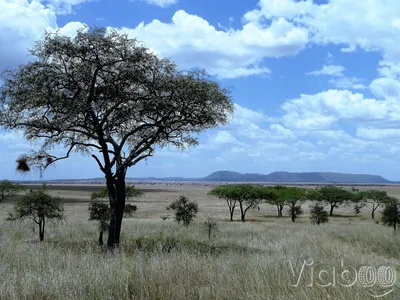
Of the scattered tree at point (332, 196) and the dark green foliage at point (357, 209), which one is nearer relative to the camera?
the dark green foliage at point (357, 209)

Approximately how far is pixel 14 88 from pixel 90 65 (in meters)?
3.51

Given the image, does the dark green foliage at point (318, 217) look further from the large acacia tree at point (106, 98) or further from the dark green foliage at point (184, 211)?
the large acacia tree at point (106, 98)

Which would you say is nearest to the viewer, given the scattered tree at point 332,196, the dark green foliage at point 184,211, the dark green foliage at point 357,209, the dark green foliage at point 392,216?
the dark green foliage at point 392,216

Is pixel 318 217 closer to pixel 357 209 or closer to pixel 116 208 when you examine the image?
→ pixel 357 209

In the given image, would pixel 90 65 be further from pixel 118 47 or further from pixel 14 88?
pixel 14 88

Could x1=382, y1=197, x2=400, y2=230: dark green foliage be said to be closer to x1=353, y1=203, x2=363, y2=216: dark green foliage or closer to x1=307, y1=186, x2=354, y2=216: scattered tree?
x1=353, y1=203, x2=363, y2=216: dark green foliage

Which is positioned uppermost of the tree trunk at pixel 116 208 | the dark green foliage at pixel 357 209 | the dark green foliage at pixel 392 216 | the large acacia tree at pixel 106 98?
the large acacia tree at pixel 106 98

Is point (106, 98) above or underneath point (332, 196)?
above

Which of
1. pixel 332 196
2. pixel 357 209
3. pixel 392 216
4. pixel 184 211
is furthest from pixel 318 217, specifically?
pixel 357 209

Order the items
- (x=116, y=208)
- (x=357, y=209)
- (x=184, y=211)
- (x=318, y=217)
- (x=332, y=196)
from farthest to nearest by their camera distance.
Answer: (x=332, y=196) < (x=357, y=209) < (x=318, y=217) < (x=184, y=211) < (x=116, y=208)

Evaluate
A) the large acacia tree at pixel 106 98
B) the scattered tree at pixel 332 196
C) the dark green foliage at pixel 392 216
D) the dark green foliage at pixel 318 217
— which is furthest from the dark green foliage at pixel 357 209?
the large acacia tree at pixel 106 98

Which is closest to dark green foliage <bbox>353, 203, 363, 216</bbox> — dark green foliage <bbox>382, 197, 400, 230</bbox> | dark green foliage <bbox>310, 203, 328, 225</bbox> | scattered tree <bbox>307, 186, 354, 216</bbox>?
scattered tree <bbox>307, 186, 354, 216</bbox>

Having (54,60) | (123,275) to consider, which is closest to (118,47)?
(54,60)

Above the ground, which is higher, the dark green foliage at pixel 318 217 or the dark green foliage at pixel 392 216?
the dark green foliage at pixel 392 216
